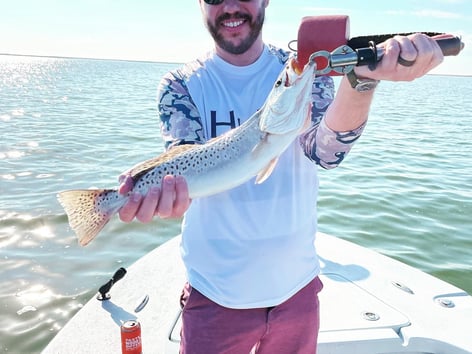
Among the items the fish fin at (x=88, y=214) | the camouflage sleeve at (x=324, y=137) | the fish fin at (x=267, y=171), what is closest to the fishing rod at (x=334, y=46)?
the camouflage sleeve at (x=324, y=137)

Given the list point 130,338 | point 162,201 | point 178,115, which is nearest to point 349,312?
point 130,338

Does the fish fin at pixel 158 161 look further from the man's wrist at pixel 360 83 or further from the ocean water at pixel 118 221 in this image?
the ocean water at pixel 118 221

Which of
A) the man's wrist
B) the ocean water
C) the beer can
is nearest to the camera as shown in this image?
the man's wrist

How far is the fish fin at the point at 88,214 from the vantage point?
2.71 m

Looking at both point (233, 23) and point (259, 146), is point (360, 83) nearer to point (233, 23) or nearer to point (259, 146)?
point (259, 146)

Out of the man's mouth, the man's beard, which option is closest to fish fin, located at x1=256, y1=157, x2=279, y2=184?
the man's beard

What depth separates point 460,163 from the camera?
13023mm

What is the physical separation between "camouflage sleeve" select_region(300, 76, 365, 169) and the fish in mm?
142

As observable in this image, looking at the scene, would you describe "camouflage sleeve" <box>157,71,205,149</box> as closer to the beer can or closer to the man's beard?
the man's beard

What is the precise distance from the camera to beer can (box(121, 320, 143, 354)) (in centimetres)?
357

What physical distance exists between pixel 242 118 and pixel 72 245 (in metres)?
6.11

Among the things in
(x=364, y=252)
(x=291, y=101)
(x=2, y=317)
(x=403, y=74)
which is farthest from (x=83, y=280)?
→ (x=403, y=74)

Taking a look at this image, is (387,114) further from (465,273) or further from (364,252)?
(364,252)

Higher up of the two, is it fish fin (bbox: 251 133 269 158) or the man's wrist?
the man's wrist
